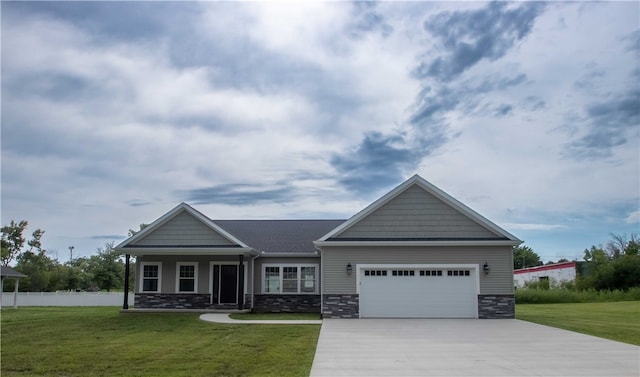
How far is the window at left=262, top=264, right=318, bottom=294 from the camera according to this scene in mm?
24156

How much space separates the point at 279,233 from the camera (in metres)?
26.9

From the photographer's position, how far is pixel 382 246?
20.6 metres

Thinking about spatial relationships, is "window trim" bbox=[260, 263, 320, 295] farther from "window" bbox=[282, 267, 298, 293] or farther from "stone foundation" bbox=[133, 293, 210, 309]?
"stone foundation" bbox=[133, 293, 210, 309]

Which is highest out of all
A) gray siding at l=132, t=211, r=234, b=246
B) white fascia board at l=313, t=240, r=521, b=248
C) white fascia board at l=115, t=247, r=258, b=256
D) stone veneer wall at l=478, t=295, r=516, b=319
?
gray siding at l=132, t=211, r=234, b=246

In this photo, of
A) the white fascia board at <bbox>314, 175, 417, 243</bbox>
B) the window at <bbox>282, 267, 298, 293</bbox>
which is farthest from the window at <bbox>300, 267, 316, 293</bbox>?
the white fascia board at <bbox>314, 175, 417, 243</bbox>

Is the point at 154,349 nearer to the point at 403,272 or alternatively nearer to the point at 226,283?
the point at 403,272

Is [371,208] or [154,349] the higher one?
[371,208]

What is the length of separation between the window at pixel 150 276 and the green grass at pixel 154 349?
4.97 m

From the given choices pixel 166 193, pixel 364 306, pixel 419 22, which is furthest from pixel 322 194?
pixel 419 22

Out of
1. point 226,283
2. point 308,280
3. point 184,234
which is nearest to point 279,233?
point 308,280

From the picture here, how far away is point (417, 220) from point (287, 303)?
7.00 meters

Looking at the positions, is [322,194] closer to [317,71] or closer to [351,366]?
[317,71]

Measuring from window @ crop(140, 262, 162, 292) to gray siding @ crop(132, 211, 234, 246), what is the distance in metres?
1.28

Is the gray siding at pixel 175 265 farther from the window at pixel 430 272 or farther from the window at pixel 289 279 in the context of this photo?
the window at pixel 430 272
